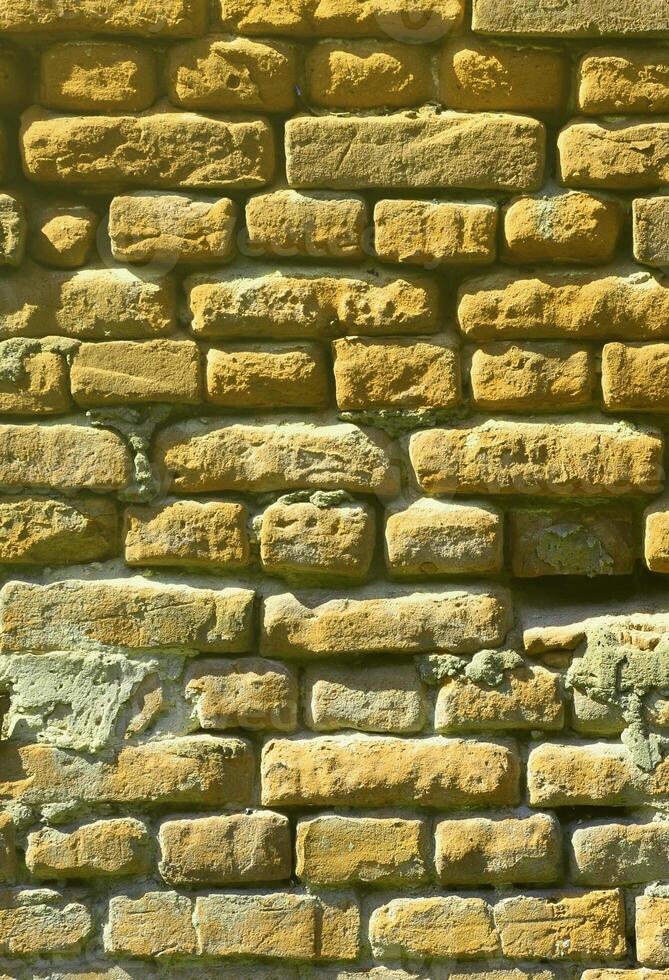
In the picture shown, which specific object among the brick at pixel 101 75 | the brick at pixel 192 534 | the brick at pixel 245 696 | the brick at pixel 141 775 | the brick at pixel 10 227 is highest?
the brick at pixel 101 75

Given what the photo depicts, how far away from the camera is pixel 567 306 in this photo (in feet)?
5.09

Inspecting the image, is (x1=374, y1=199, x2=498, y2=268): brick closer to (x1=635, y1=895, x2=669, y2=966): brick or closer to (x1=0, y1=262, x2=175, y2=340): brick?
(x1=0, y1=262, x2=175, y2=340): brick

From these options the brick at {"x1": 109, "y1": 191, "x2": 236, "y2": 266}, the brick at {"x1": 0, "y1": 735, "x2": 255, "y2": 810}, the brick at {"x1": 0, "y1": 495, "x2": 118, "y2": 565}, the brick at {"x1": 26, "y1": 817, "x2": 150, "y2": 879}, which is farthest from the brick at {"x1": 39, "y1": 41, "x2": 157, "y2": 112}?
the brick at {"x1": 26, "y1": 817, "x2": 150, "y2": 879}

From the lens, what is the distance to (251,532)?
5.16 feet

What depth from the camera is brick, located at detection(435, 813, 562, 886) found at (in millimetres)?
1526

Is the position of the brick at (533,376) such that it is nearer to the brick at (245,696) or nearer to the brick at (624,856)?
the brick at (245,696)

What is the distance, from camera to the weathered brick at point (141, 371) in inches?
61.6

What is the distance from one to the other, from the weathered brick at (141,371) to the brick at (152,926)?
77 cm

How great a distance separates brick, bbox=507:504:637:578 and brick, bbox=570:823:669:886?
396 millimetres

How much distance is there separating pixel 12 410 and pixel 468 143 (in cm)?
81

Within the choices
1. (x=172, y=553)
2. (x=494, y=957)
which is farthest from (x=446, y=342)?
(x=494, y=957)

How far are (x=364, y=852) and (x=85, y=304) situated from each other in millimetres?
945

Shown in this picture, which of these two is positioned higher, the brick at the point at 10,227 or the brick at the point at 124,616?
the brick at the point at 10,227

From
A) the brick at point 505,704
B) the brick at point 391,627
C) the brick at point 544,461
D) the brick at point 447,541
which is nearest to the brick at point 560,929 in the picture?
the brick at point 505,704
